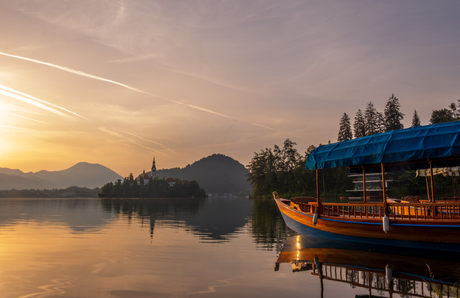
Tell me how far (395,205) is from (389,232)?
1.22 m

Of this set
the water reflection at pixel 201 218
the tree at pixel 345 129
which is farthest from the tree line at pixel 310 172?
the water reflection at pixel 201 218

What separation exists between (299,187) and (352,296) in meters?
89.7

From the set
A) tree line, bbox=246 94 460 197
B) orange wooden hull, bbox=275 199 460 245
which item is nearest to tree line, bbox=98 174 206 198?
tree line, bbox=246 94 460 197

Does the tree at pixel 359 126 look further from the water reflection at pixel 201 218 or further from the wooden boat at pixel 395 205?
the wooden boat at pixel 395 205

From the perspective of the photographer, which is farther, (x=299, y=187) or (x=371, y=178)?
(x=299, y=187)

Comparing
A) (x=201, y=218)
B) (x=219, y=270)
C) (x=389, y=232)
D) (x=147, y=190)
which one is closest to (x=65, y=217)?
(x=201, y=218)

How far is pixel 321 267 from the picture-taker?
9.68 m

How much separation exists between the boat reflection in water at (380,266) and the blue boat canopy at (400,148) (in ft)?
12.8

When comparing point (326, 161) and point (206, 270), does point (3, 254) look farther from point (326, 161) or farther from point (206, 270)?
point (326, 161)

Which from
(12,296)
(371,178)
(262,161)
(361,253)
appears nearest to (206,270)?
(12,296)

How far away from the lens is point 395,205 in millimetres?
→ 12508

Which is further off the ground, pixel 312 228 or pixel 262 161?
pixel 262 161

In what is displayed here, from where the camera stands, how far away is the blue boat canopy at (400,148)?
38.0 feet

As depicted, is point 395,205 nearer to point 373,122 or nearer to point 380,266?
point 380,266
